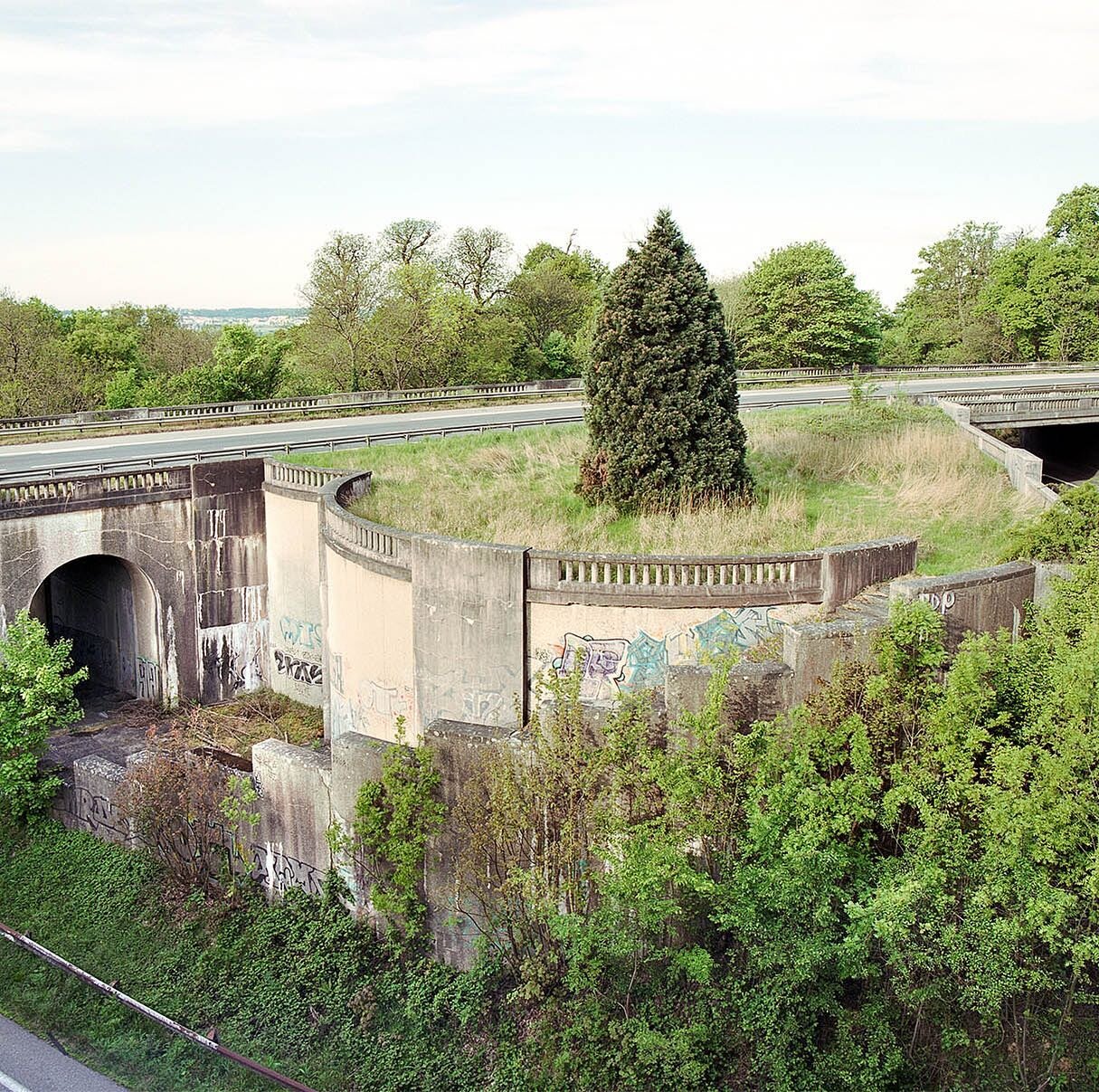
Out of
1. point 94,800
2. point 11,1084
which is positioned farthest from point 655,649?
point 94,800

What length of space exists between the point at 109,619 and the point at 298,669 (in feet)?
18.4

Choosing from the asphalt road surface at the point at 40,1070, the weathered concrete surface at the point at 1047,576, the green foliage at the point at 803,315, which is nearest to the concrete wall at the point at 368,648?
the asphalt road surface at the point at 40,1070

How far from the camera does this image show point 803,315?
208 ft

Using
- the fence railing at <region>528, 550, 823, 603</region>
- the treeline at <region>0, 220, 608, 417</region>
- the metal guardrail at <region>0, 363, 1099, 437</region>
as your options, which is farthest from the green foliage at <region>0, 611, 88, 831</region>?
the treeline at <region>0, 220, 608, 417</region>

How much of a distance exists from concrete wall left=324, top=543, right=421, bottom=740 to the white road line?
24.1 feet

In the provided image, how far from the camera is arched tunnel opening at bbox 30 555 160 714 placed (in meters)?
27.7

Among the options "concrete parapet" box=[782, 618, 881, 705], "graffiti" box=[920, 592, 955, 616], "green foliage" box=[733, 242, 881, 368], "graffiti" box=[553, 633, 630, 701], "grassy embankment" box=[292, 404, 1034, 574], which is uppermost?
"green foliage" box=[733, 242, 881, 368]

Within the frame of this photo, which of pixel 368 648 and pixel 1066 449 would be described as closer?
pixel 368 648

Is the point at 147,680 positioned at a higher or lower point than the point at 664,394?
lower

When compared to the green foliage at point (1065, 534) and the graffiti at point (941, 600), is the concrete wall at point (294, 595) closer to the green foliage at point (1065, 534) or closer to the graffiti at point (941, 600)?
the graffiti at point (941, 600)

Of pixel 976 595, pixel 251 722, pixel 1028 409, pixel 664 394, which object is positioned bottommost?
pixel 251 722

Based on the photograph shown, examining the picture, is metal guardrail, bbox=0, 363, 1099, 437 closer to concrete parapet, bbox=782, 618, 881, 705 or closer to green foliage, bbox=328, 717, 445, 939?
green foliage, bbox=328, 717, 445, 939

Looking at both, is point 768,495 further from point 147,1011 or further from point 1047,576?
point 147,1011

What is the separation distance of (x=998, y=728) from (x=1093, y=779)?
176cm
